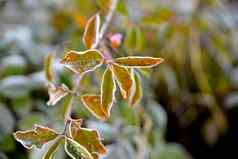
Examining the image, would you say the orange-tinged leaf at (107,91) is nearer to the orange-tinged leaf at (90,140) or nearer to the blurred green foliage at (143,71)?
the orange-tinged leaf at (90,140)

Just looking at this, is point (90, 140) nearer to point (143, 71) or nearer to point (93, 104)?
point (93, 104)

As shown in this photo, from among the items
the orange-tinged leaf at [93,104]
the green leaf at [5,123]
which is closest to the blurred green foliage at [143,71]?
the green leaf at [5,123]

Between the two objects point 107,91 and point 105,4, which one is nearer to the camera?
point 107,91

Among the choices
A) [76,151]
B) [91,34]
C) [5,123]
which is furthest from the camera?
[5,123]

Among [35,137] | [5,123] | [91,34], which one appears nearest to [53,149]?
[35,137]

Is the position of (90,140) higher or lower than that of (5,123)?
higher

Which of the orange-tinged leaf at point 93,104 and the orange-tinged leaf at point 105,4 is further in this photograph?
the orange-tinged leaf at point 105,4

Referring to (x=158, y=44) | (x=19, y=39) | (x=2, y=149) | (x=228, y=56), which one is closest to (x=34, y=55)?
(x=19, y=39)
